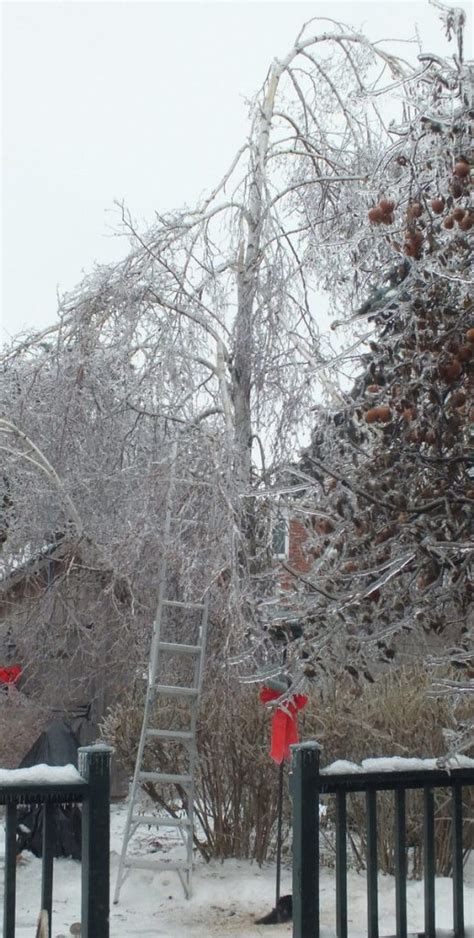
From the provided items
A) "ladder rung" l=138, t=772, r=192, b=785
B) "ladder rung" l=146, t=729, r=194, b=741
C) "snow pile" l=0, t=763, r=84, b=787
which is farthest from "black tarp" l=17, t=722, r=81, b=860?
"snow pile" l=0, t=763, r=84, b=787

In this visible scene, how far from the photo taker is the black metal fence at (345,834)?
3473 millimetres

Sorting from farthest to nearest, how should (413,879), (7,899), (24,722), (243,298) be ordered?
(24,722), (243,298), (413,879), (7,899)

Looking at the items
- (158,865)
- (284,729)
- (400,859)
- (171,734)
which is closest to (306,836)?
(400,859)

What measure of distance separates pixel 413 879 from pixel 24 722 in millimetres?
4386

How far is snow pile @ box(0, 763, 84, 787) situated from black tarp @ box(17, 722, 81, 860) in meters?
5.62

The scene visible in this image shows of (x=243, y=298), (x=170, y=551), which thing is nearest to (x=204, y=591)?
(x=170, y=551)

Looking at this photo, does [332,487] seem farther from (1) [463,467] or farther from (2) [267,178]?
(2) [267,178]

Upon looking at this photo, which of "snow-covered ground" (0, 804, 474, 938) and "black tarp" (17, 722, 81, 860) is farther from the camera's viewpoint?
"black tarp" (17, 722, 81, 860)

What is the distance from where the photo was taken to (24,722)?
35.3ft

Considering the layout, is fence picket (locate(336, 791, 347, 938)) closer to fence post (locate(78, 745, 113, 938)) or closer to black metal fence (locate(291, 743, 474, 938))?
black metal fence (locate(291, 743, 474, 938))

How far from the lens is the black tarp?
29.3 ft

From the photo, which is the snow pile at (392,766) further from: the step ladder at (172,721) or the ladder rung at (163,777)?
the ladder rung at (163,777)

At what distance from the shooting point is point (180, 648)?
7.58 metres

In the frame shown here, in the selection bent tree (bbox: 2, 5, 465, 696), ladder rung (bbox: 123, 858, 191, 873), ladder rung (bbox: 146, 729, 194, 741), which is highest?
bent tree (bbox: 2, 5, 465, 696)
